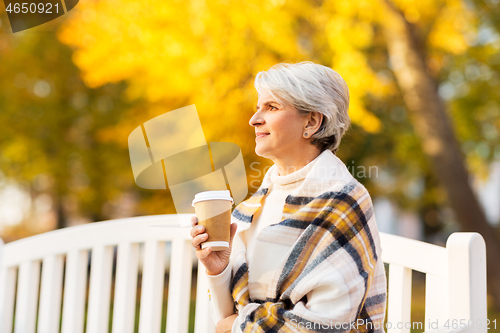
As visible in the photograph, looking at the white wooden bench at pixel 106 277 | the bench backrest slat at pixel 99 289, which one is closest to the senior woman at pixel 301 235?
the white wooden bench at pixel 106 277

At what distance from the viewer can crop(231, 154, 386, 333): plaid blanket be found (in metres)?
1.31

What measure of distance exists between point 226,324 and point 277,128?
70 centimetres

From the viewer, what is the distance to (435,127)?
4727mm

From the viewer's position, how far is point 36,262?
2.20 m

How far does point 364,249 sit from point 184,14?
371 centimetres

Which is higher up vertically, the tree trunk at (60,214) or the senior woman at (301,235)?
the tree trunk at (60,214)

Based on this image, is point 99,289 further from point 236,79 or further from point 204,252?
point 236,79

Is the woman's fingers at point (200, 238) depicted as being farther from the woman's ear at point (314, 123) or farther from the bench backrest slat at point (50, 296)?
the bench backrest slat at point (50, 296)

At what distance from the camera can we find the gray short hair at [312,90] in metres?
1.49

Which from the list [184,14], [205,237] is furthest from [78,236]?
[184,14]

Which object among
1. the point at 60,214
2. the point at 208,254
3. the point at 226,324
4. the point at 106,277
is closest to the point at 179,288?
the point at 106,277

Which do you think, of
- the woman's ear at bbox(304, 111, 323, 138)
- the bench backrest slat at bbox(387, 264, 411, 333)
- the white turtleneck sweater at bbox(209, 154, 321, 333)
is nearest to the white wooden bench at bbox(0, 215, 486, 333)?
the bench backrest slat at bbox(387, 264, 411, 333)

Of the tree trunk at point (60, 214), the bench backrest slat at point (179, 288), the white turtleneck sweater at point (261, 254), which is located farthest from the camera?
the tree trunk at point (60, 214)

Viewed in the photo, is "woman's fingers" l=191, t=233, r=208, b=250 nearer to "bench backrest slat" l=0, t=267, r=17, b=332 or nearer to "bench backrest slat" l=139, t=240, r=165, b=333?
"bench backrest slat" l=139, t=240, r=165, b=333
